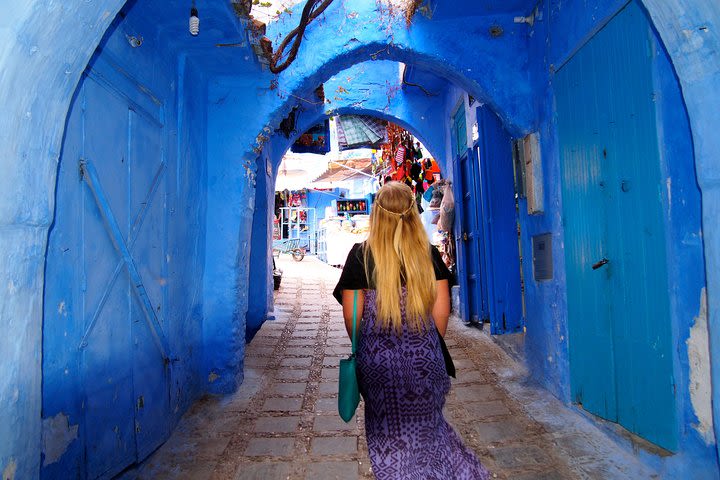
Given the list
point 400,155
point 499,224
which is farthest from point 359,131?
point 499,224

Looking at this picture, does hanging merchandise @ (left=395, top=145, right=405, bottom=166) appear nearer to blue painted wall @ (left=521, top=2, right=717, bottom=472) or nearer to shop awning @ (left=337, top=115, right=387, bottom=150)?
shop awning @ (left=337, top=115, right=387, bottom=150)

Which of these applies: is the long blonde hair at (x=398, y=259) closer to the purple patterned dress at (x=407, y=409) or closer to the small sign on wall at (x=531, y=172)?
the purple patterned dress at (x=407, y=409)

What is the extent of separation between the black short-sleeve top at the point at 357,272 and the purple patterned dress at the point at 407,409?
0.48ft

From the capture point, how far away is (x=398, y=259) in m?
1.88

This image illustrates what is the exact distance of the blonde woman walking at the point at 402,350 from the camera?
5.88 feet

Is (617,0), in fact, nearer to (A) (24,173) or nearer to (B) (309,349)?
(A) (24,173)

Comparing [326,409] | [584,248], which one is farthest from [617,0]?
[326,409]

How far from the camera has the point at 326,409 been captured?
380 centimetres

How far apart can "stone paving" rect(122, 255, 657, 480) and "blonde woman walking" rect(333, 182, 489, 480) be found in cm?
112

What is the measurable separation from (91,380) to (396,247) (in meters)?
1.75

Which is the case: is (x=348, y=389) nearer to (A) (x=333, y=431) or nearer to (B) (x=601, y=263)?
(A) (x=333, y=431)

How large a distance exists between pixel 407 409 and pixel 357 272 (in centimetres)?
57

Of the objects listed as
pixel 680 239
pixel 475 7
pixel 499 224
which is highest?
pixel 475 7

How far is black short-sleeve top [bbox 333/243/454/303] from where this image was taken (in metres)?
1.93
